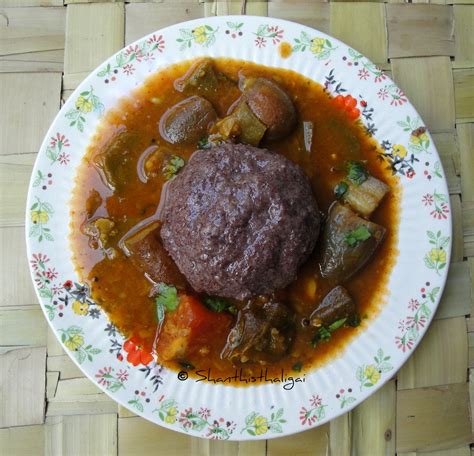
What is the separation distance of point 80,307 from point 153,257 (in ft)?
2.17

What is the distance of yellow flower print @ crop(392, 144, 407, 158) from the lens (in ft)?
12.6

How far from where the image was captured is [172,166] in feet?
12.5

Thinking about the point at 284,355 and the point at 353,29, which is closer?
the point at 284,355

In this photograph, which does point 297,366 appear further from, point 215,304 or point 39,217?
point 39,217

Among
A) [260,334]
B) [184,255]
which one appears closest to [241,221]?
[184,255]

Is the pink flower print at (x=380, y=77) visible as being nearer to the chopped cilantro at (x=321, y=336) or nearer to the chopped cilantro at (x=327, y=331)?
the chopped cilantro at (x=327, y=331)

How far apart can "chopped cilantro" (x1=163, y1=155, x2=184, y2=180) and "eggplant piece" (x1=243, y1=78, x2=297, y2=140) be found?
2.19 feet

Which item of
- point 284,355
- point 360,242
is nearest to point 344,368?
point 284,355

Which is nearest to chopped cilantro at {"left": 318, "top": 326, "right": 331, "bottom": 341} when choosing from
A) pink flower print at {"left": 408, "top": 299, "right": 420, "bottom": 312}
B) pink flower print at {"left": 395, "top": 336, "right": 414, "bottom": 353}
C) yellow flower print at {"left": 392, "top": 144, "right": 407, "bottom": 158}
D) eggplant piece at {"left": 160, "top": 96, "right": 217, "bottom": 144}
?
pink flower print at {"left": 395, "top": 336, "right": 414, "bottom": 353}

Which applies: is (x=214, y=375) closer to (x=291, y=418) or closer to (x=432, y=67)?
(x=291, y=418)

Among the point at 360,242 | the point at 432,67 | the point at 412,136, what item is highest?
the point at 432,67

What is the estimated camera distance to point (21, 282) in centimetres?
403

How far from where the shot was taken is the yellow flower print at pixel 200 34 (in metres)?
3.87

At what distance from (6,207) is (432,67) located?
3.67m
